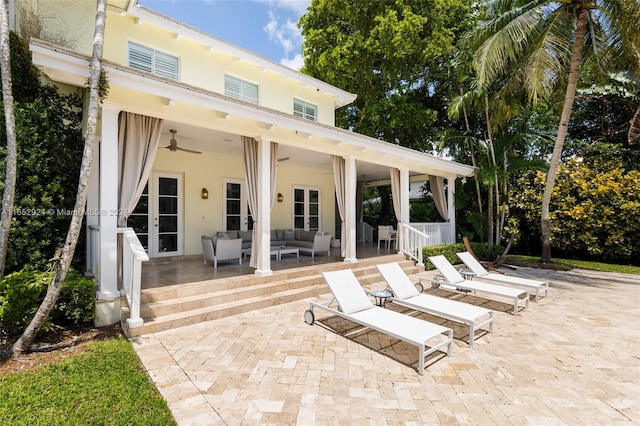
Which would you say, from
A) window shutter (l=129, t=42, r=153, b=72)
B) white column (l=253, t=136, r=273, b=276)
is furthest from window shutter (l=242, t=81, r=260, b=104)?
white column (l=253, t=136, r=273, b=276)

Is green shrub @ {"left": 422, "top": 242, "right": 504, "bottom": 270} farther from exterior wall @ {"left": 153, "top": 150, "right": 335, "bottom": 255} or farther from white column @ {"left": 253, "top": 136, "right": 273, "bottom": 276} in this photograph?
exterior wall @ {"left": 153, "top": 150, "right": 335, "bottom": 255}

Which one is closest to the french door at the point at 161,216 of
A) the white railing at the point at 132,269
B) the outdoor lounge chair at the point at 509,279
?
the white railing at the point at 132,269

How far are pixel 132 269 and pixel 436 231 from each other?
10.2 m

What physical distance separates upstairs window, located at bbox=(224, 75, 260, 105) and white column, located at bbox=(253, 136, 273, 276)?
172 inches

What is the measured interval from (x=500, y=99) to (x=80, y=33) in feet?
44.1

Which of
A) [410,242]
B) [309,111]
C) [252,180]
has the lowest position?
[410,242]

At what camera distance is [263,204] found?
6.78 m

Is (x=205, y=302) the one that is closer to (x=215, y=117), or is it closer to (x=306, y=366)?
(x=306, y=366)

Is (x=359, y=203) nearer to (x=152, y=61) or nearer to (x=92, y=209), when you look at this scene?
(x=152, y=61)

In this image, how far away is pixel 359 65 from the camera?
15727 mm

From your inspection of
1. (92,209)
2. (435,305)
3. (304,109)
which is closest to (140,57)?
(92,209)

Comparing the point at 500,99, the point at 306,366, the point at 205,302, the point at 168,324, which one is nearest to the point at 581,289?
the point at 500,99

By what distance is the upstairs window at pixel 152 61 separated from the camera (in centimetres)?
832

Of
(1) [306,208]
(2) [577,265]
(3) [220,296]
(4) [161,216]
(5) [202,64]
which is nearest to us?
(3) [220,296]
